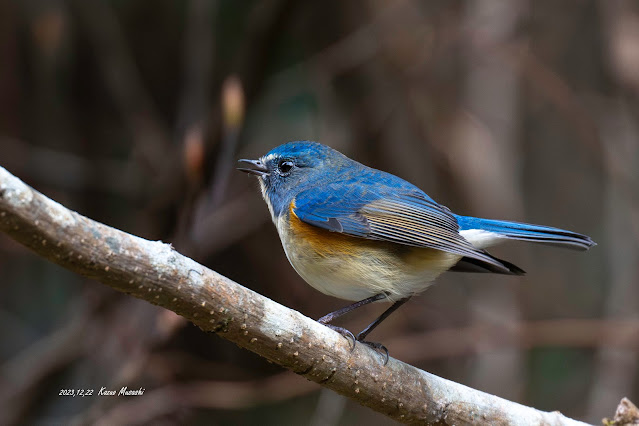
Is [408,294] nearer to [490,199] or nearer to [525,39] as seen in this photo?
[490,199]

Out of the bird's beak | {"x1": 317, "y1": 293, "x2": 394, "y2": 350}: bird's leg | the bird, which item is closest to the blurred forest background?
the bird's beak

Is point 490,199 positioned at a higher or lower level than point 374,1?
lower

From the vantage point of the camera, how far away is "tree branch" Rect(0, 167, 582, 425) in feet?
4.98

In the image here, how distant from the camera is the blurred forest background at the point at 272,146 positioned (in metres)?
4.52

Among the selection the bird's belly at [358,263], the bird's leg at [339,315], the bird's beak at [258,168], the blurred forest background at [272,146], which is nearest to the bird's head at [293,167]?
the bird's beak at [258,168]

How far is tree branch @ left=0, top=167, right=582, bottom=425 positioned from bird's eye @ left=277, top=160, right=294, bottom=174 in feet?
4.16

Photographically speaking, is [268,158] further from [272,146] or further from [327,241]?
[272,146]

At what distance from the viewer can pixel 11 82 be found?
5.04 meters

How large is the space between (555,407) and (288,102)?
376 centimetres

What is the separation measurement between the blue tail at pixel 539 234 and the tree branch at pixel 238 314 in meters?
0.79

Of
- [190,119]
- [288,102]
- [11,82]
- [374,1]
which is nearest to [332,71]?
[288,102]

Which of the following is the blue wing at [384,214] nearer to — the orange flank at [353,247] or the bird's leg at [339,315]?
the orange flank at [353,247]

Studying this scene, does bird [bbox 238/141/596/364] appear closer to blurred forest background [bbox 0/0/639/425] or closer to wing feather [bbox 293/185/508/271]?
wing feather [bbox 293/185/508/271]

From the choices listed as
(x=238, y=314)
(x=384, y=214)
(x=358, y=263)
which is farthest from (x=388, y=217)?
(x=238, y=314)
